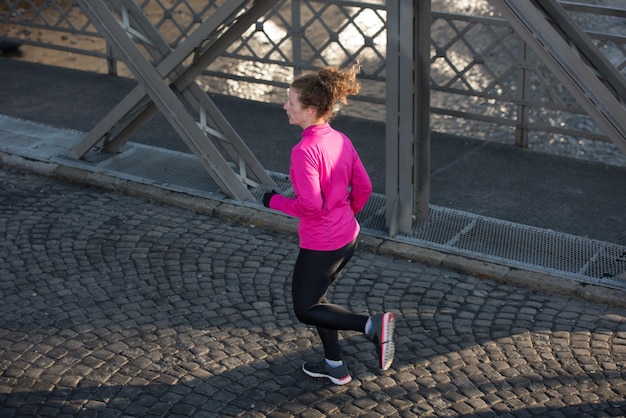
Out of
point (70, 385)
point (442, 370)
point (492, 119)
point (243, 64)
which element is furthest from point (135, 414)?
point (243, 64)

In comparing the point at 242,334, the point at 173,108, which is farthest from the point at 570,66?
the point at 173,108

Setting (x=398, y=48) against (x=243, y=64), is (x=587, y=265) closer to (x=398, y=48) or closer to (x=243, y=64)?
(x=398, y=48)

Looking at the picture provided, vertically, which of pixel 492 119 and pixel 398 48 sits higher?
pixel 398 48

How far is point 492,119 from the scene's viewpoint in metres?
9.65

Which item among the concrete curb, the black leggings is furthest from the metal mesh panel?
the black leggings

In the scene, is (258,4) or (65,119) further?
(65,119)

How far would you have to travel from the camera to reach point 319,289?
5777 mm

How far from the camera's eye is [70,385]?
19.8ft

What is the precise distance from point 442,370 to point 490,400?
0.41m

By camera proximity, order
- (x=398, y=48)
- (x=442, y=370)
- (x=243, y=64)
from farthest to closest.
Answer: (x=243, y=64) < (x=398, y=48) < (x=442, y=370)

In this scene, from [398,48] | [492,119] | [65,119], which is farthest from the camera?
[65,119]

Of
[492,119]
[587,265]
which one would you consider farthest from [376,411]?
[492,119]

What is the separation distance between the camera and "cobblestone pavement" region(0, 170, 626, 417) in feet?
19.3

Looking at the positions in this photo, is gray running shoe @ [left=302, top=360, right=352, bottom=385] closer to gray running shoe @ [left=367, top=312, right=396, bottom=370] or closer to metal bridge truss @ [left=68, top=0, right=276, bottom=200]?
gray running shoe @ [left=367, top=312, right=396, bottom=370]
